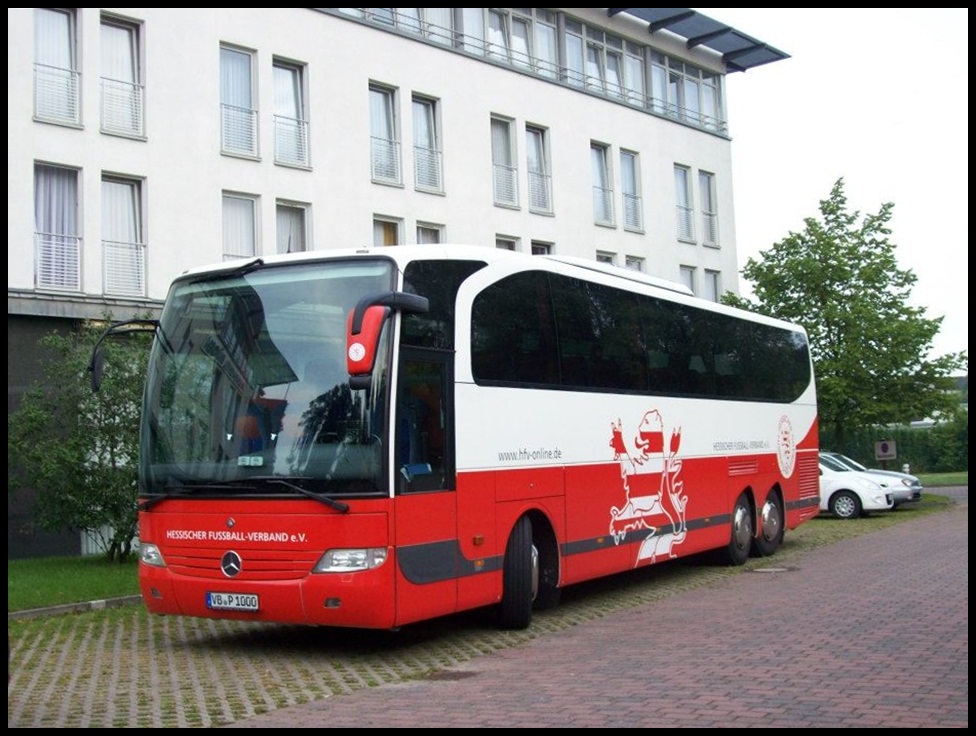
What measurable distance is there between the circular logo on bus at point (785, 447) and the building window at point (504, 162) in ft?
51.5

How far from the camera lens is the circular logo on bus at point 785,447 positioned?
65.2 feet

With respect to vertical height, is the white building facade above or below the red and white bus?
above

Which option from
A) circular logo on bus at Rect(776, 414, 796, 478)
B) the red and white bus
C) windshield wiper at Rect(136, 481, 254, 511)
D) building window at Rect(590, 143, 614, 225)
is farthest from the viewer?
building window at Rect(590, 143, 614, 225)

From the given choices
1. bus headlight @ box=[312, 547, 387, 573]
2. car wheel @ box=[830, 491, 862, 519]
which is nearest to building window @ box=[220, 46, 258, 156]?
car wheel @ box=[830, 491, 862, 519]

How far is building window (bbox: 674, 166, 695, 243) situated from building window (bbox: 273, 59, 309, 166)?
16.6 metres

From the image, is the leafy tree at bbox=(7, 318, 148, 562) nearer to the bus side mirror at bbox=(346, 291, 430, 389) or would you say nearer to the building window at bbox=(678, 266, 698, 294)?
the bus side mirror at bbox=(346, 291, 430, 389)

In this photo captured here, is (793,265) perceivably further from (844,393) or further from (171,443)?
(171,443)

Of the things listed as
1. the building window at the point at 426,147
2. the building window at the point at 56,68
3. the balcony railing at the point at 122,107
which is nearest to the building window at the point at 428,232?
the building window at the point at 426,147

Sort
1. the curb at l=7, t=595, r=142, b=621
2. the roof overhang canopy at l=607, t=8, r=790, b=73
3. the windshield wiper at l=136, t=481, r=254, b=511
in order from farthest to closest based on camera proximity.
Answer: the roof overhang canopy at l=607, t=8, r=790, b=73, the curb at l=7, t=595, r=142, b=621, the windshield wiper at l=136, t=481, r=254, b=511

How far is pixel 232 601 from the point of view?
10.4m

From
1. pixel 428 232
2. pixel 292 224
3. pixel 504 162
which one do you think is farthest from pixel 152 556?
pixel 504 162

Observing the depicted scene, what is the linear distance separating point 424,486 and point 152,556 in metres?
2.53

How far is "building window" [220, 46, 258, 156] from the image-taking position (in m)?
27.8

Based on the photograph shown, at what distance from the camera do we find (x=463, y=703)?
8.37m
